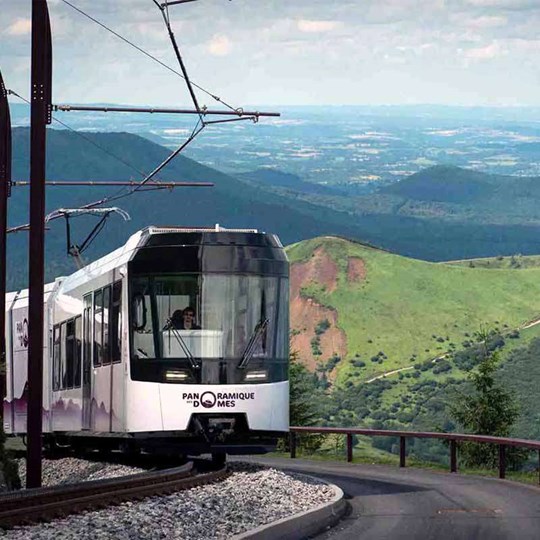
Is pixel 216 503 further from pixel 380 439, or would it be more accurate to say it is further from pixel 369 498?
pixel 380 439

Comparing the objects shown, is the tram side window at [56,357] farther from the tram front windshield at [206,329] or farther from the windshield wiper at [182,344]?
the windshield wiper at [182,344]

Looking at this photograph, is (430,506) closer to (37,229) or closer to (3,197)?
(37,229)

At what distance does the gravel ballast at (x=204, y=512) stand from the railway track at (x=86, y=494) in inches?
6.7

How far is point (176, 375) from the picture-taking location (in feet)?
74.2

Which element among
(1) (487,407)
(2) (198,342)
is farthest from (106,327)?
(1) (487,407)

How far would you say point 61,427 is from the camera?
28766mm

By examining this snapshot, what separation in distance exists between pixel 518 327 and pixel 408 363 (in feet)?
60.9

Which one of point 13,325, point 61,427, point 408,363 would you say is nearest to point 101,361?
point 61,427

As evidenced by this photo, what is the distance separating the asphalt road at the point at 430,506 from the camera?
17.8m

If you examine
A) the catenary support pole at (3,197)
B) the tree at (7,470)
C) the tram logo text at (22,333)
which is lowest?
the tree at (7,470)

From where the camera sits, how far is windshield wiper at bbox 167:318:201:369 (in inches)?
891

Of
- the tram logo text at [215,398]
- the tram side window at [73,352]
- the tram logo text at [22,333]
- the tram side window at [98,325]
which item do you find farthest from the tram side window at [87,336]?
the tram logo text at [22,333]

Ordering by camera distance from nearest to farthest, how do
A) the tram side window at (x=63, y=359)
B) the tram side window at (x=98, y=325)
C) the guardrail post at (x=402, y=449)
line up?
1. the tram side window at (x=98, y=325)
2. the tram side window at (x=63, y=359)
3. the guardrail post at (x=402, y=449)

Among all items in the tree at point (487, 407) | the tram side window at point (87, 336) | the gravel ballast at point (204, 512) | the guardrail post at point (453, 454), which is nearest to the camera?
the gravel ballast at point (204, 512)
